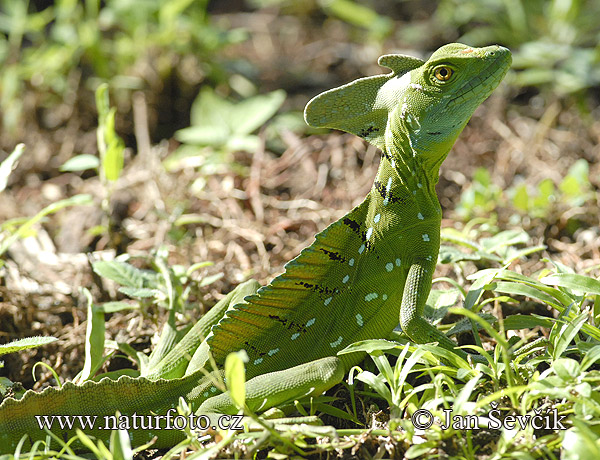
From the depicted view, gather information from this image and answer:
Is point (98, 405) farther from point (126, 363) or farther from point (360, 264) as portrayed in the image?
point (360, 264)

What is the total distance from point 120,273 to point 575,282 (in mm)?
2770

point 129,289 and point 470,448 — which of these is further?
point 129,289

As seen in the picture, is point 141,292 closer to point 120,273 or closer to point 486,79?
point 120,273

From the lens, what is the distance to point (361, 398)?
11.9 feet

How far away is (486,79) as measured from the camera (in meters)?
3.46

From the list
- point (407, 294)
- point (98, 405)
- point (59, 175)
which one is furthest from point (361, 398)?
point (59, 175)

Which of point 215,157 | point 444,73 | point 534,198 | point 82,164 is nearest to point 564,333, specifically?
point 444,73

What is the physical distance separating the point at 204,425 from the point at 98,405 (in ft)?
1.88

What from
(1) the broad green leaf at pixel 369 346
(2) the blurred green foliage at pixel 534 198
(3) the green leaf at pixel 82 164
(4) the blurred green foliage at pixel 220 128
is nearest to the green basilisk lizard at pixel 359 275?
(1) the broad green leaf at pixel 369 346

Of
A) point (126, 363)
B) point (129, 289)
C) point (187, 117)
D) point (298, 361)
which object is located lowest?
point (126, 363)

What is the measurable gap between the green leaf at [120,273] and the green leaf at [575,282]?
2.50 metres

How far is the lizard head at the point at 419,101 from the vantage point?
11.4 feet

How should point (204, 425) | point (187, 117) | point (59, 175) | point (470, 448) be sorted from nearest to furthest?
point (470, 448) < point (204, 425) < point (59, 175) < point (187, 117)

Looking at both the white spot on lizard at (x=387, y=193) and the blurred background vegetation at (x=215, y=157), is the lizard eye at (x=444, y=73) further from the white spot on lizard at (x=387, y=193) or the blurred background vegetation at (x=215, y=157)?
the blurred background vegetation at (x=215, y=157)
